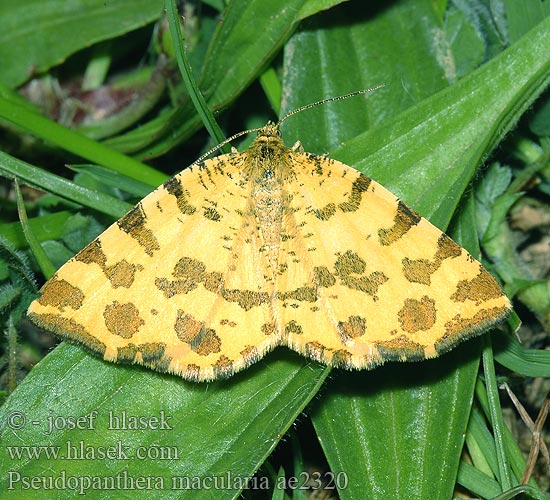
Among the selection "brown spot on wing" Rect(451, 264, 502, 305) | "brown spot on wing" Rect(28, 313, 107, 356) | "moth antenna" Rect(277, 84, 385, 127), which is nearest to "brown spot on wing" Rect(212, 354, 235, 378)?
"brown spot on wing" Rect(28, 313, 107, 356)

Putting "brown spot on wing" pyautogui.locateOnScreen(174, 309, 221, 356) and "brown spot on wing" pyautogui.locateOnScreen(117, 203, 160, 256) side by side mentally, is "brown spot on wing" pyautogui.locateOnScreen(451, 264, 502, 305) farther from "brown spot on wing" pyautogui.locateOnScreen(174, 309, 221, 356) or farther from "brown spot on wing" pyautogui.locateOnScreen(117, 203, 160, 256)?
"brown spot on wing" pyautogui.locateOnScreen(117, 203, 160, 256)

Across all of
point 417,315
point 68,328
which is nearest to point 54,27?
point 68,328

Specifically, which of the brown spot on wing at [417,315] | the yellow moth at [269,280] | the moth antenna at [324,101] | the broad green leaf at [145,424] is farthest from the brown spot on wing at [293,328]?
the moth antenna at [324,101]

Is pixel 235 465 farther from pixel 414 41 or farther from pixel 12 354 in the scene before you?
pixel 414 41

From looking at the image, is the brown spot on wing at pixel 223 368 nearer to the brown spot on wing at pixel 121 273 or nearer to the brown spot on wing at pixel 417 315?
the brown spot on wing at pixel 121 273

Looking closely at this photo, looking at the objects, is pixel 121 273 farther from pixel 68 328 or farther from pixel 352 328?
pixel 352 328
